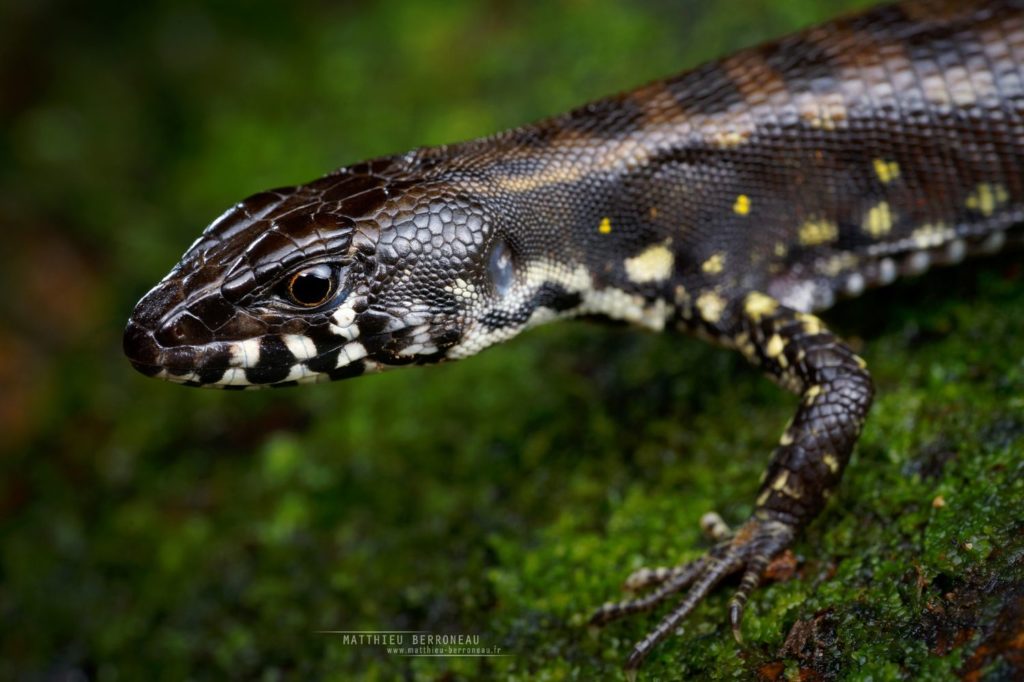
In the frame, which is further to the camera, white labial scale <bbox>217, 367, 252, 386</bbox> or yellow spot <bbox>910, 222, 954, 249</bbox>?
yellow spot <bbox>910, 222, 954, 249</bbox>

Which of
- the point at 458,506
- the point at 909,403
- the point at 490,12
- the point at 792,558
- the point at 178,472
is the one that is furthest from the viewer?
the point at 490,12

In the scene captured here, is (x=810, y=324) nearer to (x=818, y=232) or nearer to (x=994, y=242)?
(x=818, y=232)

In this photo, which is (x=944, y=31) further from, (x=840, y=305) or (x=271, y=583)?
(x=271, y=583)

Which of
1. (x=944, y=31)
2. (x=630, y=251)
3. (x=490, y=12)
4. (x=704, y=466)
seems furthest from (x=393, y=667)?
(x=490, y=12)

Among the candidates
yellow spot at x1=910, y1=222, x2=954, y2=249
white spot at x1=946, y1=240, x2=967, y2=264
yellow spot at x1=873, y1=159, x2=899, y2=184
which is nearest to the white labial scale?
yellow spot at x1=873, y1=159, x2=899, y2=184

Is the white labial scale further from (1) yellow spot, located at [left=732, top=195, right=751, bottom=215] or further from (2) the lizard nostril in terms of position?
(1) yellow spot, located at [left=732, top=195, right=751, bottom=215]

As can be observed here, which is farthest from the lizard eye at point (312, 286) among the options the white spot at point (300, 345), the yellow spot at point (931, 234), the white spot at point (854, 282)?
A: the yellow spot at point (931, 234)
